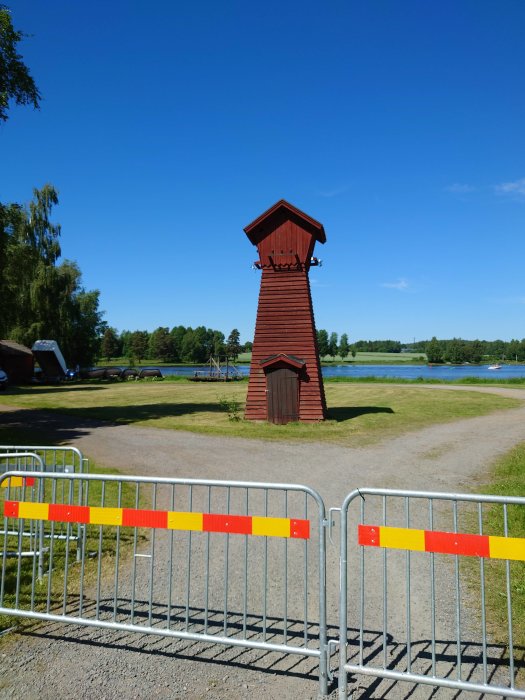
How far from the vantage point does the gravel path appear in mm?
3385

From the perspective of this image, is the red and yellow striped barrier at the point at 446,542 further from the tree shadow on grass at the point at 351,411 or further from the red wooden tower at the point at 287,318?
the tree shadow on grass at the point at 351,411

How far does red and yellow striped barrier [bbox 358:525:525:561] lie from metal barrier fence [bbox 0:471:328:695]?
45 cm

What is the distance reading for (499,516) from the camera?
7.40 m

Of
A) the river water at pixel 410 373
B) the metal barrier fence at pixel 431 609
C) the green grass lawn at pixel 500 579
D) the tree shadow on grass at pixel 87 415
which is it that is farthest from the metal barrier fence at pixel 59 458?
the river water at pixel 410 373

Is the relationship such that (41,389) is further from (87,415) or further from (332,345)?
(332,345)

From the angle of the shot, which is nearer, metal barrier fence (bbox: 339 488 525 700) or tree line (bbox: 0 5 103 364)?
metal barrier fence (bbox: 339 488 525 700)

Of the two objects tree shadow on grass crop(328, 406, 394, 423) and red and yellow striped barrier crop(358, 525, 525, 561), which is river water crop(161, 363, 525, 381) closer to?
tree shadow on grass crop(328, 406, 394, 423)

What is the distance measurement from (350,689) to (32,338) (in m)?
52.0

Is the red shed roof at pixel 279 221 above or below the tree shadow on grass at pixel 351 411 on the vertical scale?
above

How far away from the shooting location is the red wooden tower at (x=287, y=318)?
1861 centimetres

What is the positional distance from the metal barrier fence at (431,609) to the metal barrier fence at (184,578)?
14.8 inches

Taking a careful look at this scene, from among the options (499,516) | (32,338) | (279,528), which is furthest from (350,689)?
(32,338)

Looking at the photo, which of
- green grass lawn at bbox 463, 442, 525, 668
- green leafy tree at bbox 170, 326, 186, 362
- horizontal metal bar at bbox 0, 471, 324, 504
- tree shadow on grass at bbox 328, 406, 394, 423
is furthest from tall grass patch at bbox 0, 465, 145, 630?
green leafy tree at bbox 170, 326, 186, 362

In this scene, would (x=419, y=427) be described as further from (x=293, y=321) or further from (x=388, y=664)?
(x=388, y=664)
